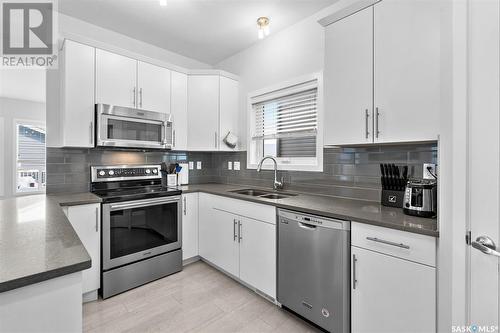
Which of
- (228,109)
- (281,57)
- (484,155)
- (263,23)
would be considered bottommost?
(484,155)

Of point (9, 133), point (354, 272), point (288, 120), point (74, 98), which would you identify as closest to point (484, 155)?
point (354, 272)

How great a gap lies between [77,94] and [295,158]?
231 cm

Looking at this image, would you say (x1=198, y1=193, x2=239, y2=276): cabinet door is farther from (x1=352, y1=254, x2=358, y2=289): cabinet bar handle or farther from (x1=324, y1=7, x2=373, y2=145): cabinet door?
(x1=324, y1=7, x2=373, y2=145): cabinet door

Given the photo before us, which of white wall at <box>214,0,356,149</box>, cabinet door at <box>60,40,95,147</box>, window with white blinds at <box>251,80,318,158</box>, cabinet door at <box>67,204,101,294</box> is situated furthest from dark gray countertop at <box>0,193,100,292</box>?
white wall at <box>214,0,356,149</box>

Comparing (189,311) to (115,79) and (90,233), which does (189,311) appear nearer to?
(90,233)

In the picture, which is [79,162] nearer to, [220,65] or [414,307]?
[220,65]

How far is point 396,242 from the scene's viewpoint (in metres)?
1.29

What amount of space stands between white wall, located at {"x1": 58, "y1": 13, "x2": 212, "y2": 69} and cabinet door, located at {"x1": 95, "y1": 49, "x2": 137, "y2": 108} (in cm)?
13

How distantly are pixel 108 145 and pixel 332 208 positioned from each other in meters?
2.18

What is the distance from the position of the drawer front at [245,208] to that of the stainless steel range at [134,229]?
453 millimetres

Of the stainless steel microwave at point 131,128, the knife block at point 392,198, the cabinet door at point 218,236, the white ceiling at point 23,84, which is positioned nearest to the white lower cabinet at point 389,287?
the knife block at point 392,198

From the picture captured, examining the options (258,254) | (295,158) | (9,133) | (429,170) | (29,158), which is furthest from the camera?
(29,158)

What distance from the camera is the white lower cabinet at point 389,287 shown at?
1.19 m

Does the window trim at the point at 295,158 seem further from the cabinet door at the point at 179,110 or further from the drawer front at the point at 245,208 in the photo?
the cabinet door at the point at 179,110
